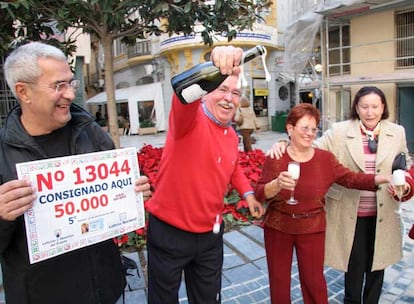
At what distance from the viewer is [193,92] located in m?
1.68

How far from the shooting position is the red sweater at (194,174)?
206 centimetres

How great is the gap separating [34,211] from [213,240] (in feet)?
3.67

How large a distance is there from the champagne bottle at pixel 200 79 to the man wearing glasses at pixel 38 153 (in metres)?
0.59

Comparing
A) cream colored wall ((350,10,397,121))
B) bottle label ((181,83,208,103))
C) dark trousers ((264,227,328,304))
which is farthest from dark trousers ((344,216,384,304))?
cream colored wall ((350,10,397,121))

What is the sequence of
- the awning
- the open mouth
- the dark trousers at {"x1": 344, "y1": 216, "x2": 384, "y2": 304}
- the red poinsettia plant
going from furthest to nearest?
the awning < the red poinsettia plant < the dark trousers at {"x1": 344, "y1": 216, "x2": 384, "y2": 304} < the open mouth

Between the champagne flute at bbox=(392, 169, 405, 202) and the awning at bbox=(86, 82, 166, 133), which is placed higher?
the awning at bbox=(86, 82, 166, 133)

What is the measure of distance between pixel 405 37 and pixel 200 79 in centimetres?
1083

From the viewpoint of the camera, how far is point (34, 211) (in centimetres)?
168

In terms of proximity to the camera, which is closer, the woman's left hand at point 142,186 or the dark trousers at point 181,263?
the woman's left hand at point 142,186

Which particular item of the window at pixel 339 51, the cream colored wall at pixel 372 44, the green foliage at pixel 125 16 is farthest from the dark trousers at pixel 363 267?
the window at pixel 339 51

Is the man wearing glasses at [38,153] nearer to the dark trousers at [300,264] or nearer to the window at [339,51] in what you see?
the dark trousers at [300,264]

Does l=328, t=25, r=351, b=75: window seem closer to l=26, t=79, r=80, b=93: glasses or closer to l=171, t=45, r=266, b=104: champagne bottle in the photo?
l=171, t=45, r=266, b=104: champagne bottle

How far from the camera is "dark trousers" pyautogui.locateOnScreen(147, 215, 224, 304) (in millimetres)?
2221

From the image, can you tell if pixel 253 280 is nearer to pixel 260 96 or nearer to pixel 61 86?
pixel 61 86
